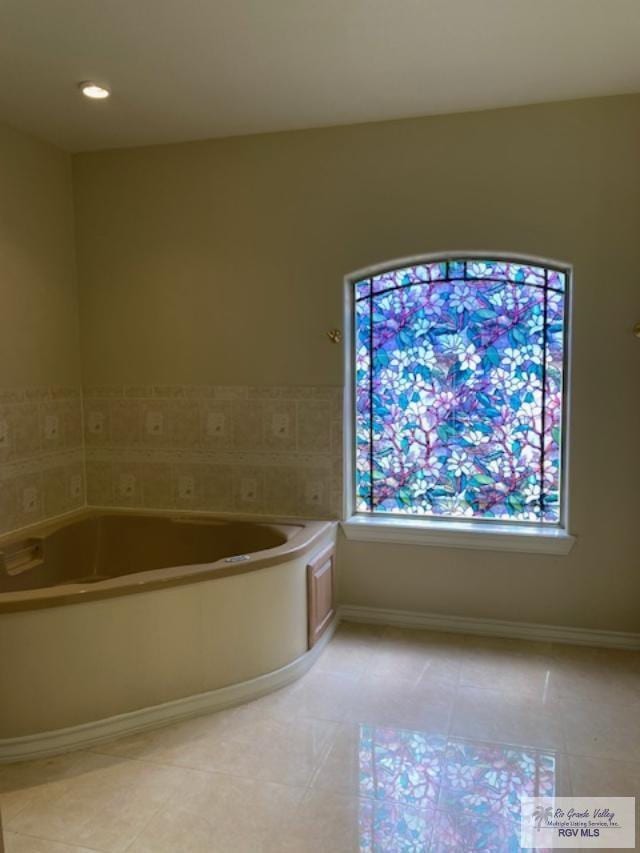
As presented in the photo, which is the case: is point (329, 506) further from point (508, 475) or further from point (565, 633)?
point (565, 633)

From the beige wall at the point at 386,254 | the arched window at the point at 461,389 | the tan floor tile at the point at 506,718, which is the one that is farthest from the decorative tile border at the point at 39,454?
the tan floor tile at the point at 506,718

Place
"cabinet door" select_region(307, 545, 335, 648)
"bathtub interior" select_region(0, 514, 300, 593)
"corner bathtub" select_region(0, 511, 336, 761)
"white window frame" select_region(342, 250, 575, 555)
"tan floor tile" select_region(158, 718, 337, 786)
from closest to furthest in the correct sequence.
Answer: "tan floor tile" select_region(158, 718, 337, 786), "corner bathtub" select_region(0, 511, 336, 761), "cabinet door" select_region(307, 545, 335, 648), "white window frame" select_region(342, 250, 575, 555), "bathtub interior" select_region(0, 514, 300, 593)

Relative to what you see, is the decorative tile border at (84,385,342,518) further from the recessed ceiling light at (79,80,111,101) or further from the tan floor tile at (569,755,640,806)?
the tan floor tile at (569,755,640,806)

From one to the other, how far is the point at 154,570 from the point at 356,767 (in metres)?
1.27

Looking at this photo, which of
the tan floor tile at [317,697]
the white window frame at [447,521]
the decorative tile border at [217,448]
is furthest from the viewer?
the decorative tile border at [217,448]

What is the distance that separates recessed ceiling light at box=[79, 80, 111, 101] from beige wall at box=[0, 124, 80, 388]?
61 centimetres

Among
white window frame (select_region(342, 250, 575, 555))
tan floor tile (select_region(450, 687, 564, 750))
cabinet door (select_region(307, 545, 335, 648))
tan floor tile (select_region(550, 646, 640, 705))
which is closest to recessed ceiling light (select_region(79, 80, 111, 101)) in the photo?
white window frame (select_region(342, 250, 575, 555))

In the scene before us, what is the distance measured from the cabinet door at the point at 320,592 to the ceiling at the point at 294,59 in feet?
7.14

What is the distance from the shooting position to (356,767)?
2.15 meters

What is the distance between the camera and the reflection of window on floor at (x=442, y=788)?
184cm

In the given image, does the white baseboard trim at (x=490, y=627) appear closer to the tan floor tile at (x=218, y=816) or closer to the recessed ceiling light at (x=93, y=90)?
the tan floor tile at (x=218, y=816)

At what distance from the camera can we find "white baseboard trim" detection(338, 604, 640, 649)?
3035mm

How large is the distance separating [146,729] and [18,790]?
1.57 feet

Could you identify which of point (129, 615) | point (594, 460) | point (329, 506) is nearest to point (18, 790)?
point (129, 615)
